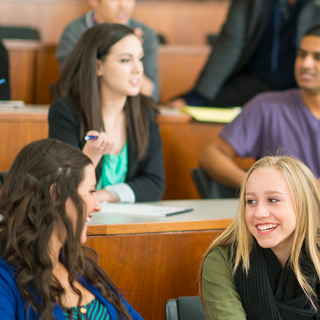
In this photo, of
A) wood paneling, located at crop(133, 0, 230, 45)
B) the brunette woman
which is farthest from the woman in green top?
wood paneling, located at crop(133, 0, 230, 45)

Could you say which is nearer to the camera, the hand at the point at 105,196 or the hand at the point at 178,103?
the hand at the point at 105,196

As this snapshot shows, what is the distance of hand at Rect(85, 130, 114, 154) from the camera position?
1.55 m

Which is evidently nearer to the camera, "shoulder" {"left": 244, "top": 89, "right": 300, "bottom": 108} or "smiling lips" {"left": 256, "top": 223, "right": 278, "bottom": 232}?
"smiling lips" {"left": 256, "top": 223, "right": 278, "bottom": 232}

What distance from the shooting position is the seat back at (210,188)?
7.01 ft

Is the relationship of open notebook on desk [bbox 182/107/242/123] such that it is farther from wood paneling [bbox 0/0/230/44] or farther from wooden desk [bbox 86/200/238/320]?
wood paneling [bbox 0/0/230/44]

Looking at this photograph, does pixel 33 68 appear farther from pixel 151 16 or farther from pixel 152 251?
pixel 152 251

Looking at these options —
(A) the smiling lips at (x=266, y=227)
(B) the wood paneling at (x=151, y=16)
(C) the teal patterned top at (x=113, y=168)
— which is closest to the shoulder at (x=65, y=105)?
(C) the teal patterned top at (x=113, y=168)

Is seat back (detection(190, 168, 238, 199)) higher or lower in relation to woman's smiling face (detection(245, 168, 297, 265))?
lower

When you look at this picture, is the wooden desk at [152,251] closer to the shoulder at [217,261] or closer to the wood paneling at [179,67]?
the shoulder at [217,261]

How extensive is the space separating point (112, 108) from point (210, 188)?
56 cm

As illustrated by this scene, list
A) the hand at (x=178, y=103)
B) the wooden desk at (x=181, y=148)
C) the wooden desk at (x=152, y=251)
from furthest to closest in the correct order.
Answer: the hand at (x=178, y=103)
the wooden desk at (x=181, y=148)
the wooden desk at (x=152, y=251)

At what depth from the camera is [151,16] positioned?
4.12 m

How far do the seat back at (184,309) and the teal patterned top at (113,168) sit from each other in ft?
2.43

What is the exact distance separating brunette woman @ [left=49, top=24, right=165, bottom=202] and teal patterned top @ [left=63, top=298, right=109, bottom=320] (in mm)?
750
